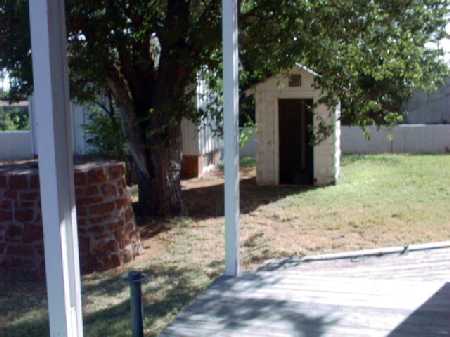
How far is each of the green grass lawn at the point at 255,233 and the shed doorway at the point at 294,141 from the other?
32.8 inches

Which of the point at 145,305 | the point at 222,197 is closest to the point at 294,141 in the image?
the point at 222,197

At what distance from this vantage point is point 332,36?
6.84 metres

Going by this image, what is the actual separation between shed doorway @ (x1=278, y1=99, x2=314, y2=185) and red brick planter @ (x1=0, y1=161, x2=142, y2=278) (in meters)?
6.00

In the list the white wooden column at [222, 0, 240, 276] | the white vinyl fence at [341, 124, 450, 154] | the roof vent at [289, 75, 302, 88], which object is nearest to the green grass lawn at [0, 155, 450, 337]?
the white wooden column at [222, 0, 240, 276]

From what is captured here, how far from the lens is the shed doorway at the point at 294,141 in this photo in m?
12.2

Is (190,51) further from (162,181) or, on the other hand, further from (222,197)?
(222,197)

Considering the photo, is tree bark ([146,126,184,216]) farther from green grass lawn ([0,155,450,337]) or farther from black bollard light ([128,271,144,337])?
black bollard light ([128,271,144,337])

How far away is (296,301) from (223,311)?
1.66 feet

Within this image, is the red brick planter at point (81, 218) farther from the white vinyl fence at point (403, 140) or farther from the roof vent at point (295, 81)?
the white vinyl fence at point (403, 140)

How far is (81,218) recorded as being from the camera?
6160 millimetres

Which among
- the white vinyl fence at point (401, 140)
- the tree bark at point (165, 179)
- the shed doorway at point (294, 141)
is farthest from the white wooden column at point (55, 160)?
the white vinyl fence at point (401, 140)

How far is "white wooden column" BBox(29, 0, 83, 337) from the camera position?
9.05 feet

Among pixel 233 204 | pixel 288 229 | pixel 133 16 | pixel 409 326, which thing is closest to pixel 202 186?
pixel 288 229

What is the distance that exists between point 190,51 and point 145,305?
403cm
